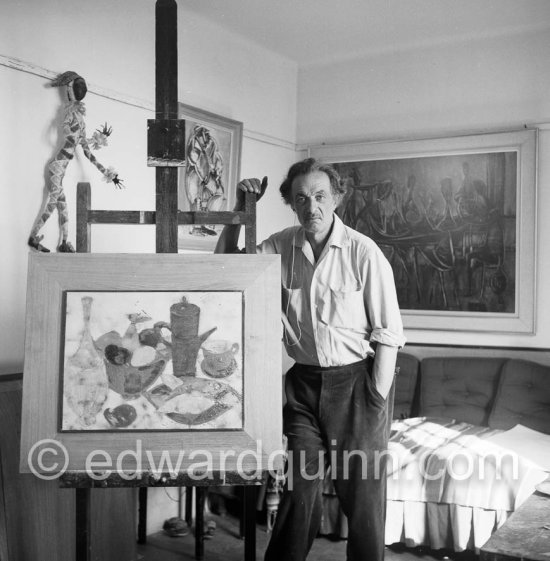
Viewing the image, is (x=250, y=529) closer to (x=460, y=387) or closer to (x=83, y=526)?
(x=83, y=526)

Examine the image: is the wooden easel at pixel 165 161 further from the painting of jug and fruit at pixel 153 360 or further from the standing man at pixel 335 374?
the standing man at pixel 335 374

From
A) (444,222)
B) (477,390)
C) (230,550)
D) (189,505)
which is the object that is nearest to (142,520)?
(189,505)

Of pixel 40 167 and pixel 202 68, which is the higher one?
pixel 202 68

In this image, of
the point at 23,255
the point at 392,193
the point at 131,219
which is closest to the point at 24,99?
the point at 23,255

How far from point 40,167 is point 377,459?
6.26 ft

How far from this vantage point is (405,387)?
4.49 m

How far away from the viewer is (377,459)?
8.55 feet

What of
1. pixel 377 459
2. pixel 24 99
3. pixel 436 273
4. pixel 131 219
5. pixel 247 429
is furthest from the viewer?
pixel 436 273

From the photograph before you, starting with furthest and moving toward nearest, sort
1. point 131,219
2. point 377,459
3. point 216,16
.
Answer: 1. point 216,16
2. point 377,459
3. point 131,219

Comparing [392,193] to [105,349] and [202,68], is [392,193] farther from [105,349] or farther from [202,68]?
[105,349]

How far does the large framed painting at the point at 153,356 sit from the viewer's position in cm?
210

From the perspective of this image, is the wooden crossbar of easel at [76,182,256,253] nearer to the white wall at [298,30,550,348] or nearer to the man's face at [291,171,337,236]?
the man's face at [291,171,337,236]

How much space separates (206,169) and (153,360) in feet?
7.41

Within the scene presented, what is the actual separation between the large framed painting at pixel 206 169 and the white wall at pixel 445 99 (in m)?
0.86
